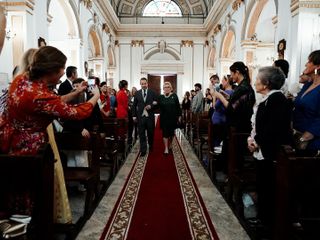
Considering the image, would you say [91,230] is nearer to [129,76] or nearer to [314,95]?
[314,95]

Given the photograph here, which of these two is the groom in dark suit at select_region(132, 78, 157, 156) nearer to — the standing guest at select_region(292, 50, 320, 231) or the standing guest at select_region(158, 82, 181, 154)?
the standing guest at select_region(158, 82, 181, 154)

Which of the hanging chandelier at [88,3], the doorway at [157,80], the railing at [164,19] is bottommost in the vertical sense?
the doorway at [157,80]

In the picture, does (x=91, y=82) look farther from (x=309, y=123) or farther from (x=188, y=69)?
(x=188, y=69)

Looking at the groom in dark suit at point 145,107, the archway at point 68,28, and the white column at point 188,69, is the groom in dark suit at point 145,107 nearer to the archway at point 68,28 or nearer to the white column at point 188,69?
the archway at point 68,28

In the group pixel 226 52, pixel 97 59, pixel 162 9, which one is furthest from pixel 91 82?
pixel 162 9

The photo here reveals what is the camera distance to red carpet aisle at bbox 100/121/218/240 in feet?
9.98

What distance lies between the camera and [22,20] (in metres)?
6.10

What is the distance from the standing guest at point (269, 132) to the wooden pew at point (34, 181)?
5.82 ft

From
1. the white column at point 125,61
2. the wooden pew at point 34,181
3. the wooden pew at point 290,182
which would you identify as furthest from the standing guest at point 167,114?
the white column at point 125,61

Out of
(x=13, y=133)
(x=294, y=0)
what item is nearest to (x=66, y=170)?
(x=13, y=133)

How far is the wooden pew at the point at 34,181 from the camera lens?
6.51 feet

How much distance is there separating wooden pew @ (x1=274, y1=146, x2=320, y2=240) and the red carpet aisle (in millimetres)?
836

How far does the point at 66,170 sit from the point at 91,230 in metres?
0.85

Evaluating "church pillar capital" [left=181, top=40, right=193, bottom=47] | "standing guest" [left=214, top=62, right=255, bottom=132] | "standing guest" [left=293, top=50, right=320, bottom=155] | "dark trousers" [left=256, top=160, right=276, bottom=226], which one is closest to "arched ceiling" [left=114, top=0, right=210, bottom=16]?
"church pillar capital" [left=181, top=40, right=193, bottom=47]
